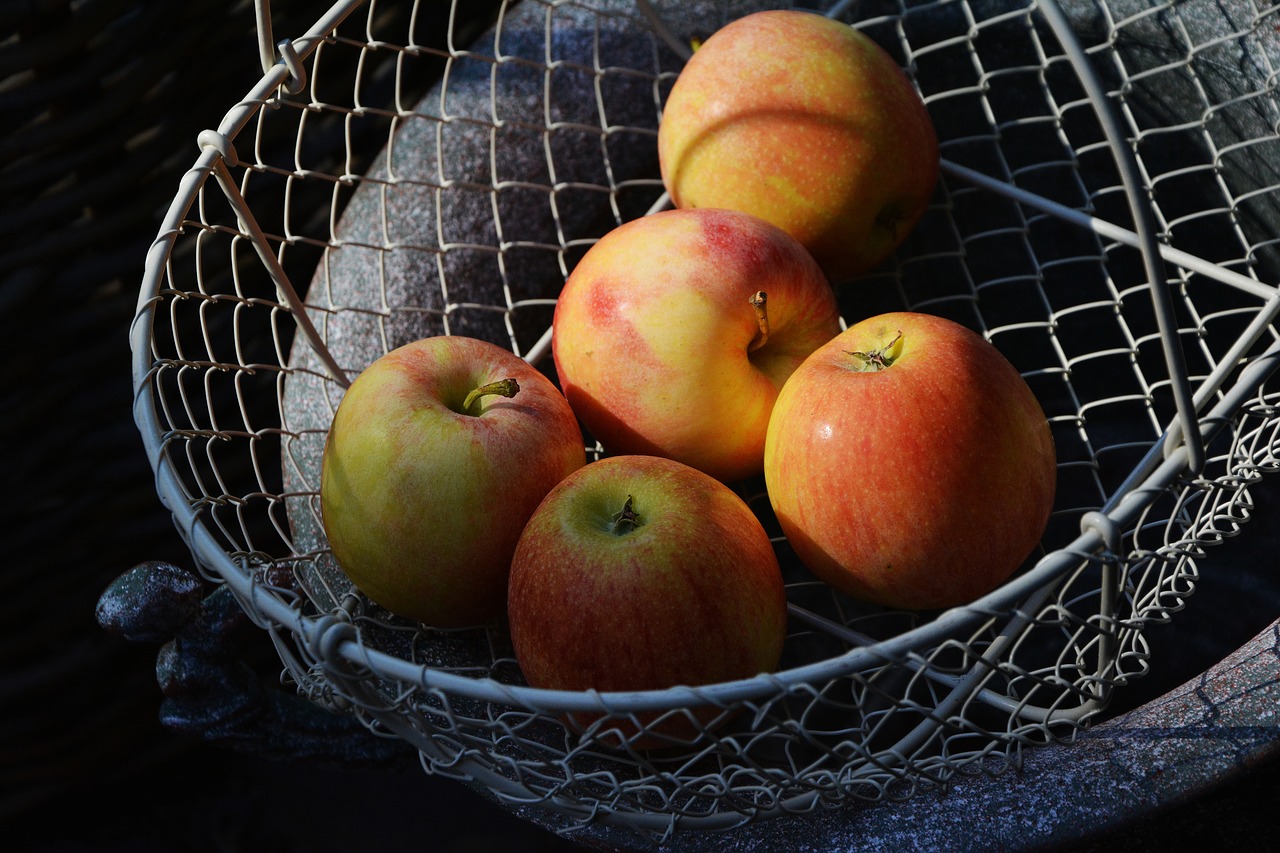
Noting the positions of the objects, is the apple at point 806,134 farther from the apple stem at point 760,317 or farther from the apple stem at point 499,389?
the apple stem at point 499,389

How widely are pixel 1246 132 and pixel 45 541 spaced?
113 centimetres

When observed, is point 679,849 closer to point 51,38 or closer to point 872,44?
point 872,44

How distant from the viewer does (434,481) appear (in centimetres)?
58

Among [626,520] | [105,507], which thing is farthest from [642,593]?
[105,507]

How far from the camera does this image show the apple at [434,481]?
59cm

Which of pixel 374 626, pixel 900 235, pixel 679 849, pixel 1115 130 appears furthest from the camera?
→ pixel 900 235

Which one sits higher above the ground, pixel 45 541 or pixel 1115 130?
pixel 1115 130

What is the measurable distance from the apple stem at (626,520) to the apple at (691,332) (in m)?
0.09

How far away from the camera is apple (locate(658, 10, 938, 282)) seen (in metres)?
0.72

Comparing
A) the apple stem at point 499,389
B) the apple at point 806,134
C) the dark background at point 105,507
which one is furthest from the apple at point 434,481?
the apple at point 806,134

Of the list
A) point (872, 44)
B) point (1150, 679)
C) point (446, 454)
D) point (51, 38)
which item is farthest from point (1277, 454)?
point (51, 38)

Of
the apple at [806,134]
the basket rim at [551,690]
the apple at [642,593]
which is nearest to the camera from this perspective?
the basket rim at [551,690]

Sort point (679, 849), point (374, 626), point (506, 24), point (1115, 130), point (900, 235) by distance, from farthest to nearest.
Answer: point (506, 24) → point (900, 235) → point (374, 626) → point (679, 849) → point (1115, 130)

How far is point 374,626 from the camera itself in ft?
2.18
